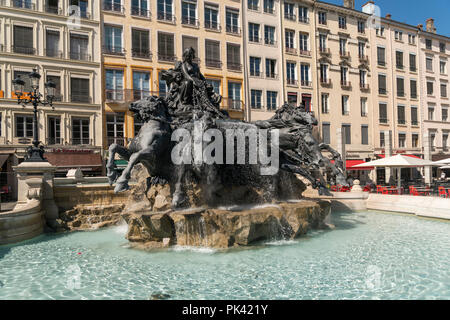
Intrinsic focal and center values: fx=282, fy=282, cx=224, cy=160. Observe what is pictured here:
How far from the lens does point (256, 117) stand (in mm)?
29188

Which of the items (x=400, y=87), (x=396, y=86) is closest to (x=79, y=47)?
(x=396, y=86)

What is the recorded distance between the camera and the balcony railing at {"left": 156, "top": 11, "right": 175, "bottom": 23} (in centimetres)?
2584

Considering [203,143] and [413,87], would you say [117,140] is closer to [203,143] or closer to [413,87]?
[203,143]

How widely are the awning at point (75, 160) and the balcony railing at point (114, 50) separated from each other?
8.84 meters

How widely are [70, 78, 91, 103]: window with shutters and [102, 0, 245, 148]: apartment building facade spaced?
1528mm

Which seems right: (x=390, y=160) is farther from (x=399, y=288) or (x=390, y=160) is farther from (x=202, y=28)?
(x=202, y=28)

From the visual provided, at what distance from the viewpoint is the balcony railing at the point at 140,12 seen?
25.0 meters

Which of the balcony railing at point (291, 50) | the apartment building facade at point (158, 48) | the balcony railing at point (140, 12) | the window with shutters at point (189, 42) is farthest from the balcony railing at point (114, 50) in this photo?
→ the balcony railing at point (291, 50)

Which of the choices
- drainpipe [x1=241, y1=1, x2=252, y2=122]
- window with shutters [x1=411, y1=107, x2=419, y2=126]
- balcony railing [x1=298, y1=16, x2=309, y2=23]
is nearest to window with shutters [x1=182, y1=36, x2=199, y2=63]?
drainpipe [x1=241, y1=1, x2=252, y2=122]

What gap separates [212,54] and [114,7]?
9434 millimetres

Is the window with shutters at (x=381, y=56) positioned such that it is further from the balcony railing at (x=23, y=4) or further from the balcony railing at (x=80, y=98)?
the balcony railing at (x=23, y=4)

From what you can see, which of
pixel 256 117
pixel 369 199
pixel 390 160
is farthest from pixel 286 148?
pixel 256 117

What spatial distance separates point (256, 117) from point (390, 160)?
47.7 feet

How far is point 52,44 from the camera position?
893 inches
